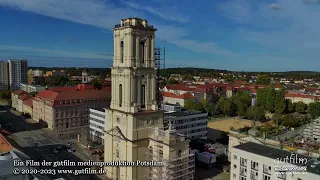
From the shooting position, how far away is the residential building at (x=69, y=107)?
2450 inches

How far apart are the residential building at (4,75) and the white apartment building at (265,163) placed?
137879mm

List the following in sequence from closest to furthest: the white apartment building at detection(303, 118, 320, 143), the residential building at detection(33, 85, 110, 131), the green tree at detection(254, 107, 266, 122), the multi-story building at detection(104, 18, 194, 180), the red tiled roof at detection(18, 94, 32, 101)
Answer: the multi-story building at detection(104, 18, 194, 180) < the white apartment building at detection(303, 118, 320, 143) < the residential building at detection(33, 85, 110, 131) < the green tree at detection(254, 107, 266, 122) < the red tiled roof at detection(18, 94, 32, 101)

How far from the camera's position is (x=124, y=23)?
98.1 feet

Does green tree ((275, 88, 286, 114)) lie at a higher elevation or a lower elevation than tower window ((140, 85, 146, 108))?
lower

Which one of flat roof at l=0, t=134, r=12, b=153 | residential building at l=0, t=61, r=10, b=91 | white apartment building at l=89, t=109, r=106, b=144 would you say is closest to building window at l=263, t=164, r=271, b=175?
flat roof at l=0, t=134, r=12, b=153

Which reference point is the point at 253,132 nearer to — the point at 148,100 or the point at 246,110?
the point at 148,100

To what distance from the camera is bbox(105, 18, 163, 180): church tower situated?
28.8 m

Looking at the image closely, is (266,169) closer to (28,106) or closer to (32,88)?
(28,106)

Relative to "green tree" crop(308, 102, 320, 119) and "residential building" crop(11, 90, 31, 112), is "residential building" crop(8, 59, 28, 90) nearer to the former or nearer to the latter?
"residential building" crop(11, 90, 31, 112)

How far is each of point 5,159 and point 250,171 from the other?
22058mm

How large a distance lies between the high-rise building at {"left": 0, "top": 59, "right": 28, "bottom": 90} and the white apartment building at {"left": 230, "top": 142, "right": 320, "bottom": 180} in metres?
137

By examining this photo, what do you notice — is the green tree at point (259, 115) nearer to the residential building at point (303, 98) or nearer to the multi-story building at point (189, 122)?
the multi-story building at point (189, 122)

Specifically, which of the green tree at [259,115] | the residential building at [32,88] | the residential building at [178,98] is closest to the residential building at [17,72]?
the residential building at [32,88]

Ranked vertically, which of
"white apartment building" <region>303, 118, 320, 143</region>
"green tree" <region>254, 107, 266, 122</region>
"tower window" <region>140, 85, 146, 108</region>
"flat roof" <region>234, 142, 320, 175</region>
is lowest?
"green tree" <region>254, 107, 266, 122</region>
